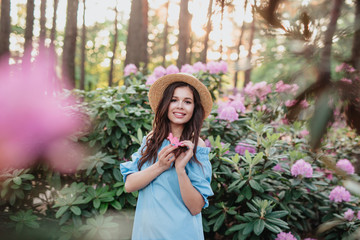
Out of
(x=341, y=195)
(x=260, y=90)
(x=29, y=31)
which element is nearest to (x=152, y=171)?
(x=260, y=90)

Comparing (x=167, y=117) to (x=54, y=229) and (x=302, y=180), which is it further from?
(x=54, y=229)

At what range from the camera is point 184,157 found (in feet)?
5.05

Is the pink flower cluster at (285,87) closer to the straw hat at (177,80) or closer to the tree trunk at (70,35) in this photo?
the straw hat at (177,80)

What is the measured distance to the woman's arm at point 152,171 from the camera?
151cm

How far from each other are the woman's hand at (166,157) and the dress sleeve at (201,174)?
147 millimetres

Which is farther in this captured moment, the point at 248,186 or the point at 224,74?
the point at 224,74

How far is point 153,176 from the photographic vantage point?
1.56m

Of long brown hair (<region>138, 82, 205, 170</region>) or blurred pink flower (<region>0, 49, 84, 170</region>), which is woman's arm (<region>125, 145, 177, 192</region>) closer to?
long brown hair (<region>138, 82, 205, 170</region>)

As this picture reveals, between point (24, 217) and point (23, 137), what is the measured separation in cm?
→ 72

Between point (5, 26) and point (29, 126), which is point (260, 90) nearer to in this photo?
point (29, 126)

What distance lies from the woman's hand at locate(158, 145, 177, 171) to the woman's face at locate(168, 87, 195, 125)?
245 millimetres

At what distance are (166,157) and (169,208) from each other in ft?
0.90

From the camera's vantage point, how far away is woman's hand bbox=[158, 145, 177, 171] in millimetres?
1494

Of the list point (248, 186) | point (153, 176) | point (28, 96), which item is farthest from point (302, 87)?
point (28, 96)
